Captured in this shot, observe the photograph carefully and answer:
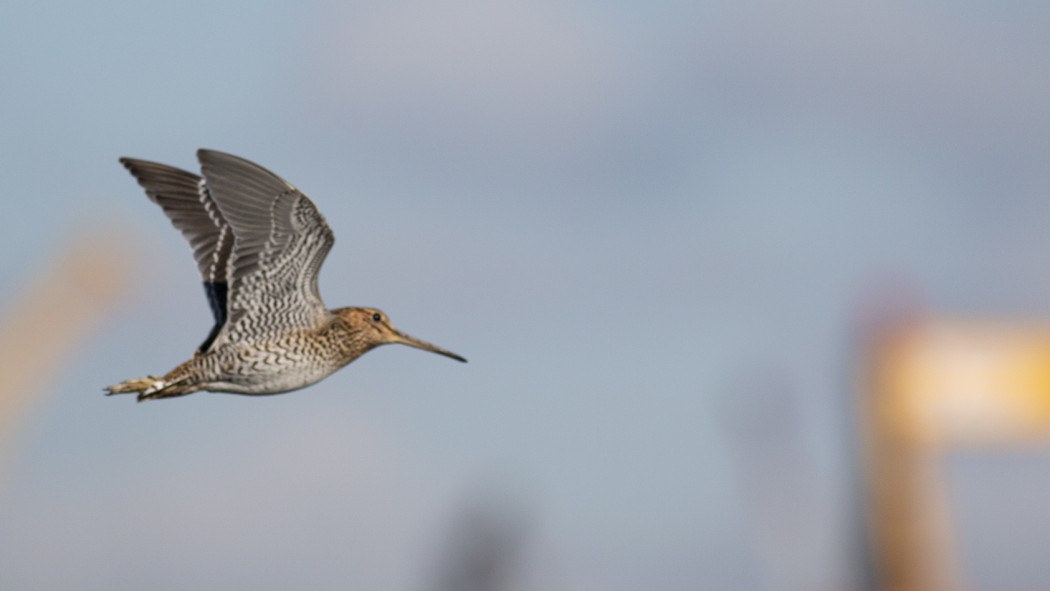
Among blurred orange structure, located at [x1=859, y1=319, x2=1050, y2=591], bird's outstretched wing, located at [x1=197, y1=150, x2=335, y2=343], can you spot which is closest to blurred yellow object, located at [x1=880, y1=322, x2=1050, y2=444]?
blurred orange structure, located at [x1=859, y1=319, x2=1050, y2=591]

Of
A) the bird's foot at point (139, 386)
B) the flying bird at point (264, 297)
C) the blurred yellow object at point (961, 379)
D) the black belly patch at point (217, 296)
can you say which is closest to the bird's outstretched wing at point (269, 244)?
the flying bird at point (264, 297)

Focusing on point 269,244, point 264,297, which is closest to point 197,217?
point 269,244

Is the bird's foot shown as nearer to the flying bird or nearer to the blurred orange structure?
the flying bird

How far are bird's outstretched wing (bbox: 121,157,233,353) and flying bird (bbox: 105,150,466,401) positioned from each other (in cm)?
1

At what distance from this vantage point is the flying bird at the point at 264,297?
41.7 feet

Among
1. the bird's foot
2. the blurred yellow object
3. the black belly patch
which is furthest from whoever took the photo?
the blurred yellow object

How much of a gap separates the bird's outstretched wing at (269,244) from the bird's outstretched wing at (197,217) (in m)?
0.30

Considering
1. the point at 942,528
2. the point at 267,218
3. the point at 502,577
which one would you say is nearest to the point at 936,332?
the point at 942,528

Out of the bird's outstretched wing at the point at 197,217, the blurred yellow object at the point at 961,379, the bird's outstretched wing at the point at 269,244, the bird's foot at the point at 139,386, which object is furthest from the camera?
the blurred yellow object at the point at 961,379

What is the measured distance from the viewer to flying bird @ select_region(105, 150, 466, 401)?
12695 mm

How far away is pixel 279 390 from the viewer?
39.9 feet

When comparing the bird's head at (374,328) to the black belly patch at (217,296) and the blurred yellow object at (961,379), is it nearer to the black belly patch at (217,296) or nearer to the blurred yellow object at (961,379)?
the black belly patch at (217,296)

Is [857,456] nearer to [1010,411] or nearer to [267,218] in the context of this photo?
[1010,411]

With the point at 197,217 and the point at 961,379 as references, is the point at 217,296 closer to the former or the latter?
the point at 197,217
